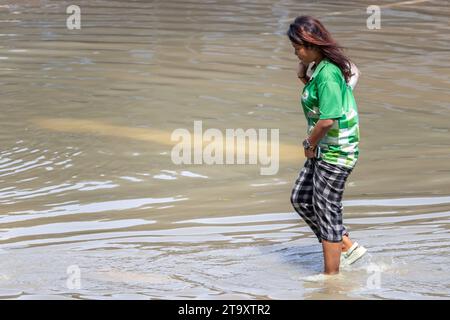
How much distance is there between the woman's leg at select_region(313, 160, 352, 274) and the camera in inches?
264

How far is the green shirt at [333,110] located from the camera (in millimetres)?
6496

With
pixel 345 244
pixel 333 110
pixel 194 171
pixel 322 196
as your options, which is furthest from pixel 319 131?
pixel 194 171

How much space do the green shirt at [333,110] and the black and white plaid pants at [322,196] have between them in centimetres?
7

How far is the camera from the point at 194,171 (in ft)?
33.4

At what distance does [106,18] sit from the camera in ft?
67.4

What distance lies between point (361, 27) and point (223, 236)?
12.1 m

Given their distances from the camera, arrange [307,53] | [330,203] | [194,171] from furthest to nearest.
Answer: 1. [194,171]
2. [330,203]
3. [307,53]

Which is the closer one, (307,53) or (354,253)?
(307,53)

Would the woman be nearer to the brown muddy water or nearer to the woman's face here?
the woman's face

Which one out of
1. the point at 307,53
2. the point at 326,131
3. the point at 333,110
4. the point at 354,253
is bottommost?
the point at 354,253

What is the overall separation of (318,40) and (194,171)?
3826 mm

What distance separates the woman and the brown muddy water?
0.42 metres

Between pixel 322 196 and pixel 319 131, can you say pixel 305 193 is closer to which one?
pixel 322 196

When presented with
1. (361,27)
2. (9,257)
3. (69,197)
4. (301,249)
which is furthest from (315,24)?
(361,27)
